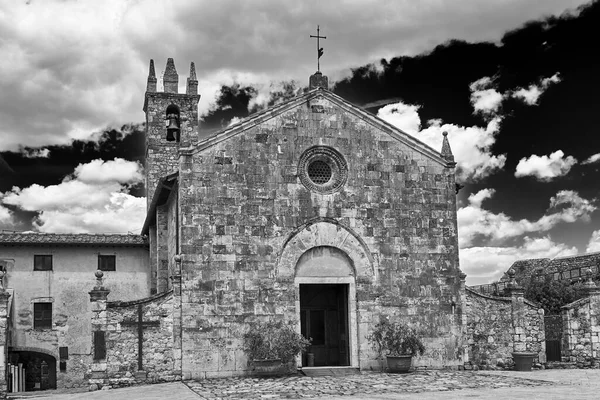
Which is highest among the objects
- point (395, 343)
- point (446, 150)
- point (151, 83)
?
point (151, 83)

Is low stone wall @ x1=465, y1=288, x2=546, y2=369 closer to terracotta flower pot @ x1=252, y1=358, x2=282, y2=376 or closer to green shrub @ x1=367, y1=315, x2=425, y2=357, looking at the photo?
green shrub @ x1=367, y1=315, x2=425, y2=357

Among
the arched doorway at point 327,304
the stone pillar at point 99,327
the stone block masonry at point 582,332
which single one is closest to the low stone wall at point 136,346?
the stone pillar at point 99,327

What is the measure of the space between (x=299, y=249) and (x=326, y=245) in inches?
38.4

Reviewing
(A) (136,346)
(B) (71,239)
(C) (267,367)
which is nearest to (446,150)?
(C) (267,367)

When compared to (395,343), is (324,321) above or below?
above

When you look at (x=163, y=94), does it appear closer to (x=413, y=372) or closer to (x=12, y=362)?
(x=12, y=362)

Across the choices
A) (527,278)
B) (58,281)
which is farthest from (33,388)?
(527,278)

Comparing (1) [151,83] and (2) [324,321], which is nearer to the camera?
(2) [324,321]

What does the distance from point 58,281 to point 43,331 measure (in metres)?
2.21

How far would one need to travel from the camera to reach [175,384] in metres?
20.7

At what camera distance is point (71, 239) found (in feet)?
102

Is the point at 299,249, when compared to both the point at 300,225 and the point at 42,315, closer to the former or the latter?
the point at 300,225

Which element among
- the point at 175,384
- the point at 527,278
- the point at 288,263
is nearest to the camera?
the point at 175,384

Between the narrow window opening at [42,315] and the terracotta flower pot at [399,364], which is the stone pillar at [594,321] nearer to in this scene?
the terracotta flower pot at [399,364]
